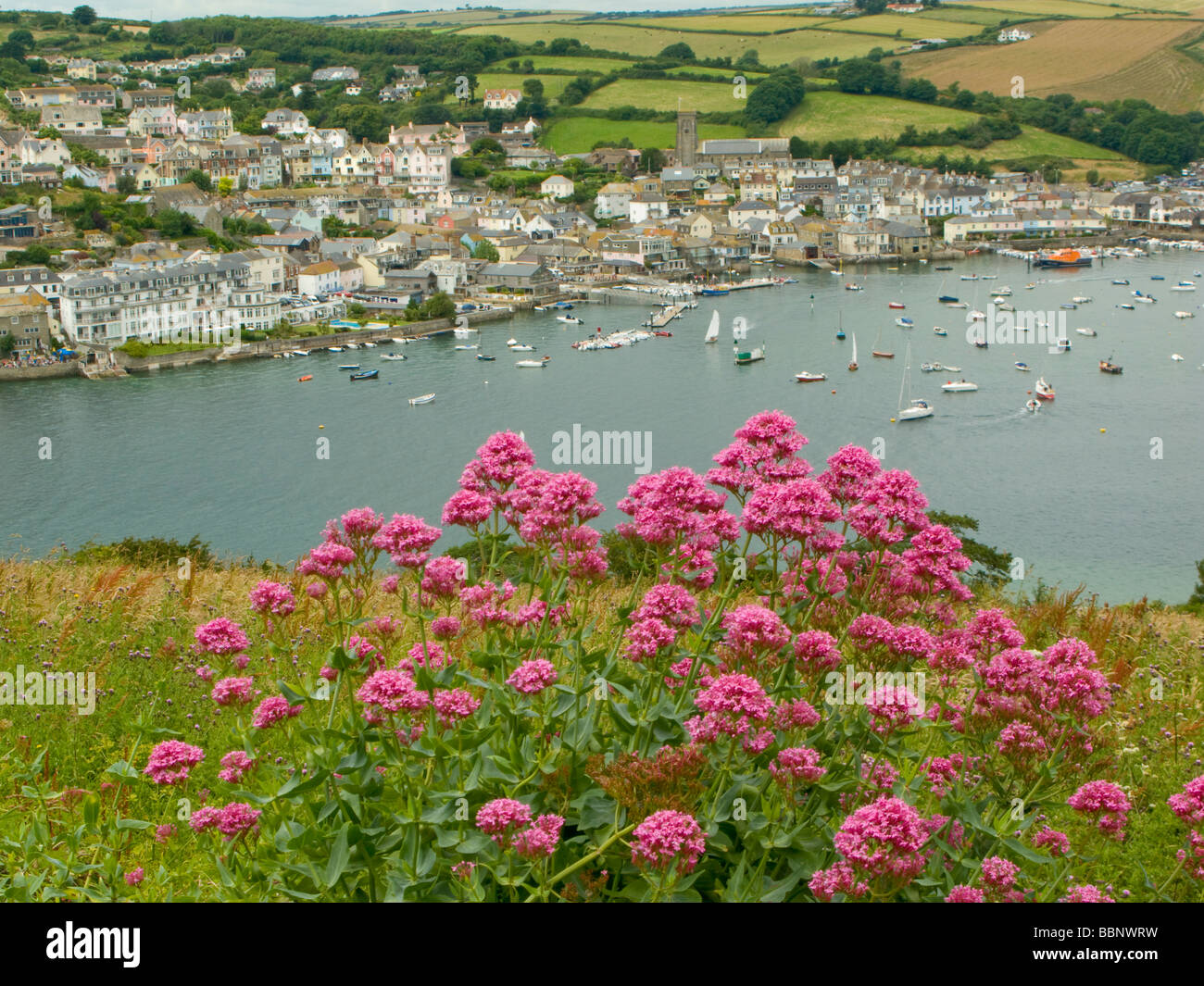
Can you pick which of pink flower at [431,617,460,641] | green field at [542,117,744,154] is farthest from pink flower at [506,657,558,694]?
green field at [542,117,744,154]

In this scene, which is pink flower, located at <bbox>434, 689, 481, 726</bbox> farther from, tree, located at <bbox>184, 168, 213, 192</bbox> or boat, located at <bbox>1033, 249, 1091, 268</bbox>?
tree, located at <bbox>184, 168, 213, 192</bbox>

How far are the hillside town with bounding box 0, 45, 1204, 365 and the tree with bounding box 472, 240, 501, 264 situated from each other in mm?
71

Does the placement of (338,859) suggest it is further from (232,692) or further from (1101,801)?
(1101,801)

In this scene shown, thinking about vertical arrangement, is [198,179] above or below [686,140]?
below

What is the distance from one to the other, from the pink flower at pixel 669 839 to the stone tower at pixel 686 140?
36969 millimetres

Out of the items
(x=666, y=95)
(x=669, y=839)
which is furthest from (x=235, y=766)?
(x=666, y=95)

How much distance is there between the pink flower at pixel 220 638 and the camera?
1.41m

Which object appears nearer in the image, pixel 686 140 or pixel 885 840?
pixel 885 840

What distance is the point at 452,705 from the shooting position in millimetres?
1315

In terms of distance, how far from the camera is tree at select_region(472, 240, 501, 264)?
25.6 meters

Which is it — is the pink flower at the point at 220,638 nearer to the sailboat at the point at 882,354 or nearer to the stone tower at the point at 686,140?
the sailboat at the point at 882,354

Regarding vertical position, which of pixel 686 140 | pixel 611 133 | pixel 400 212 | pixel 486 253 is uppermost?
pixel 611 133

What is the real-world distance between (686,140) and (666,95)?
6.92 metres

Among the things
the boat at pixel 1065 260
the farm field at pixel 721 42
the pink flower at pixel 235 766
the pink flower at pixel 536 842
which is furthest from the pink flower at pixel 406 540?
the farm field at pixel 721 42
